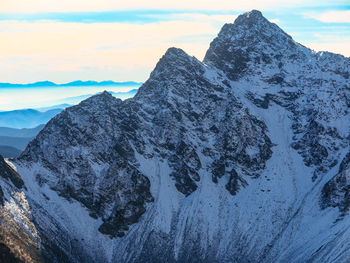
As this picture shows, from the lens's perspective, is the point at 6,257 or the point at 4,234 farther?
the point at 4,234

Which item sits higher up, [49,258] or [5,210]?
[5,210]

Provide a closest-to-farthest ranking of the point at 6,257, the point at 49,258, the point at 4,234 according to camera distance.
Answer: the point at 6,257 → the point at 4,234 → the point at 49,258

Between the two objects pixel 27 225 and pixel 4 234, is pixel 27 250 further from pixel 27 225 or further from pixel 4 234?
pixel 27 225

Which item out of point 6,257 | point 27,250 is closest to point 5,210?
point 27,250

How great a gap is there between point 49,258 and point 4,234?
1185 inches

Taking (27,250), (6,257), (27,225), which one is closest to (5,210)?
(27,225)

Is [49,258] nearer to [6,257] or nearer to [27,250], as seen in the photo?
[27,250]

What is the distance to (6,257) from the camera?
152 m

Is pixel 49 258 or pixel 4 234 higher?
pixel 4 234

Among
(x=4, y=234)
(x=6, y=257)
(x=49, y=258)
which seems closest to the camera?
(x=6, y=257)

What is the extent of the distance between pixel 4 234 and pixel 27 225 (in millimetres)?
34844

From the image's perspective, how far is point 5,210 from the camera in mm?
191125

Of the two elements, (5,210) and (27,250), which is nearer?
(27,250)

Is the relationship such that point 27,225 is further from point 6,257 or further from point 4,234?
point 6,257
